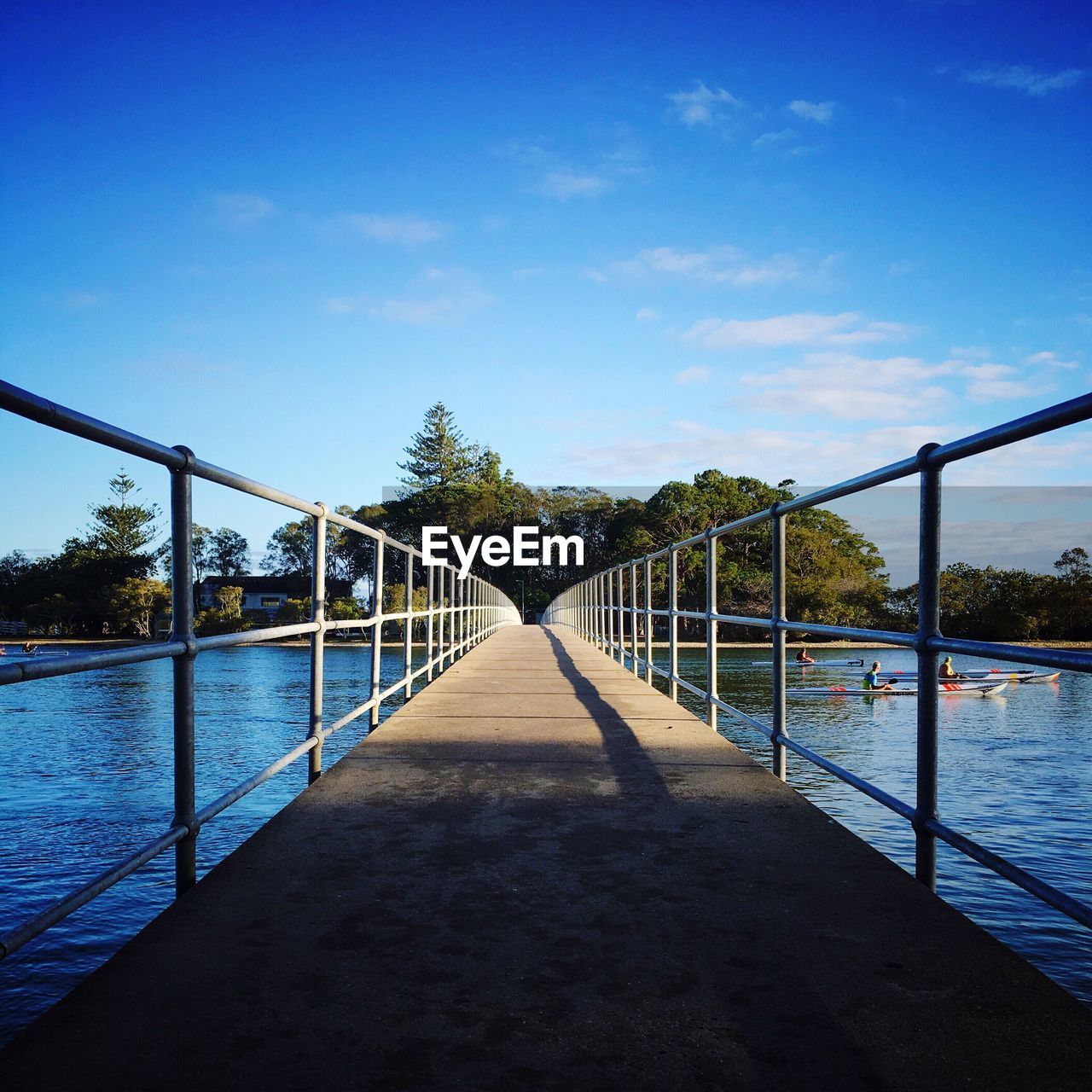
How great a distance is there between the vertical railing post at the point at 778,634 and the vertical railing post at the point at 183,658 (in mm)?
2042

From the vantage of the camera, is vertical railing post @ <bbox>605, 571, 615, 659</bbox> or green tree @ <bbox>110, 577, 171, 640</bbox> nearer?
green tree @ <bbox>110, 577, 171, 640</bbox>

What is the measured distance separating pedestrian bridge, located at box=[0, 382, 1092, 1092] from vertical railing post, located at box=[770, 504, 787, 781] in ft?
1.36

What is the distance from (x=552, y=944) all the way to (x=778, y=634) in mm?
1971

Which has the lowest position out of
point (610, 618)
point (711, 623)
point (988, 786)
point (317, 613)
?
point (988, 786)

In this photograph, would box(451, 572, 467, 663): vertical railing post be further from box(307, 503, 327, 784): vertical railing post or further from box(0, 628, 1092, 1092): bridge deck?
box(0, 628, 1092, 1092): bridge deck

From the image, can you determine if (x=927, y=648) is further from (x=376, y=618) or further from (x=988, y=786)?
(x=988, y=786)

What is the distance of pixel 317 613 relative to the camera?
326 cm

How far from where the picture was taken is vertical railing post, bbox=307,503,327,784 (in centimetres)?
312

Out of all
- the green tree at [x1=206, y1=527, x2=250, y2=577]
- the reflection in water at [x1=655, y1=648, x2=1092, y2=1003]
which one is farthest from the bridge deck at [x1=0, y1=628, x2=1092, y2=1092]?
the green tree at [x1=206, y1=527, x2=250, y2=577]

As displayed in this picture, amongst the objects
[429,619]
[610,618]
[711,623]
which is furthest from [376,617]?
[610,618]

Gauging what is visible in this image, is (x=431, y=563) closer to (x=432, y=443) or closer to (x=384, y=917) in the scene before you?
(x=384, y=917)

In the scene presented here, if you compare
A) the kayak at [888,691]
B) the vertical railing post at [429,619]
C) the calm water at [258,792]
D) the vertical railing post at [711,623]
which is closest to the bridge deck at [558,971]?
the vertical railing post at [711,623]

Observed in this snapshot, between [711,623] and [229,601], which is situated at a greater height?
[711,623]

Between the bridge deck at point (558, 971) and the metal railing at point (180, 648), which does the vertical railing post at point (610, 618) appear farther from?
the bridge deck at point (558, 971)
